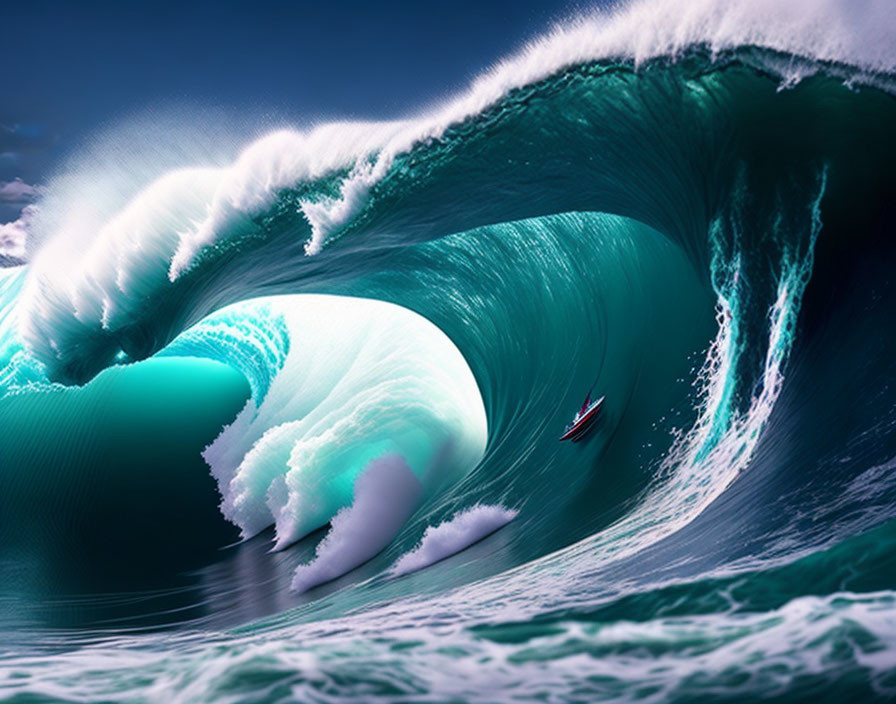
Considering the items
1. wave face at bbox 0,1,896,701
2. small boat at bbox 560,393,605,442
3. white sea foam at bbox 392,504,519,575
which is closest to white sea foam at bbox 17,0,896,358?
wave face at bbox 0,1,896,701

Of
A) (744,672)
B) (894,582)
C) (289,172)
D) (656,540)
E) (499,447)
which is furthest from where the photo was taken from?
(499,447)

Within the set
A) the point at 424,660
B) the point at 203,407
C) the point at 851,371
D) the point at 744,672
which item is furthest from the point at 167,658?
the point at 203,407

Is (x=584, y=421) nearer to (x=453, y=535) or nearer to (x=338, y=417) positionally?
(x=453, y=535)

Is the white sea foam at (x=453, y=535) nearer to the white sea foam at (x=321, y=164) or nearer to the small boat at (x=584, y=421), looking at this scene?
the small boat at (x=584, y=421)

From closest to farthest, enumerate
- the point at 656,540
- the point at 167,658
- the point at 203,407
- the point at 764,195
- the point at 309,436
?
1. the point at 167,658
2. the point at 656,540
3. the point at 764,195
4. the point at 309,436
5. the point at 203,407

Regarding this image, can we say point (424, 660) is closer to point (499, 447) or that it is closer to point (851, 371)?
Answer: point (851, 371)

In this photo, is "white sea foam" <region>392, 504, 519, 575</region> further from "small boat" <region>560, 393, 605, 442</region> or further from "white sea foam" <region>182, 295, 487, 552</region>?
"white sea foam" <region>182, 295, 487, 552</region>

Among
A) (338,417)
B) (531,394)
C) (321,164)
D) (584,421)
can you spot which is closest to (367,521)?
(531,394)
